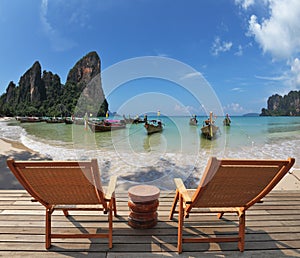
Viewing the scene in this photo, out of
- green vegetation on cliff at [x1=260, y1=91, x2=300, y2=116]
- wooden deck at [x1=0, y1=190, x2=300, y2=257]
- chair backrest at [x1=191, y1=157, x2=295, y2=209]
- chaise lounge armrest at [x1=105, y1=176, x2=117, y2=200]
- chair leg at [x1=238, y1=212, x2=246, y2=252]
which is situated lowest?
wooden deck at [x1=0, y1=190, x2=300, y2=257]

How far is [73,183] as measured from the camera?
63.5 inches

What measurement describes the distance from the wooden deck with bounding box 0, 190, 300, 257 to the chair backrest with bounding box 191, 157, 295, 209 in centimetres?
42

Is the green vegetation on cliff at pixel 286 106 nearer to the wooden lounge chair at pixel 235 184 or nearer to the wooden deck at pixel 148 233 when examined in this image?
the wooden deck at pixel 148 233

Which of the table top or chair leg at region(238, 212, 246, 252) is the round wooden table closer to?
the table top

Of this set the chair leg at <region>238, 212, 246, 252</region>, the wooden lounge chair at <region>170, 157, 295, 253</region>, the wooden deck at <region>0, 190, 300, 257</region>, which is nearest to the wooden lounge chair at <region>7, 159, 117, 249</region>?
the wooden deck at <region>0, 190, 300, 257</region>

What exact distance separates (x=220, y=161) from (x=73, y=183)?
1.09 meters

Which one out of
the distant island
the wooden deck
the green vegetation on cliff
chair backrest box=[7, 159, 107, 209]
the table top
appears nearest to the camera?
chair backrest box=[7, 159, 107, 209]

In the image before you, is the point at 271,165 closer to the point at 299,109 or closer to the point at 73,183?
the point at 73,183

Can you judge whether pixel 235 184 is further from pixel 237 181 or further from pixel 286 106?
pixel 286 106

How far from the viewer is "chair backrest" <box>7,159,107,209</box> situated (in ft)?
4.87

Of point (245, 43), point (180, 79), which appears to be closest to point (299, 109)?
point (245, 43)

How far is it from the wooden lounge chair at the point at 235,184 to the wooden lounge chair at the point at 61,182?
731 mm

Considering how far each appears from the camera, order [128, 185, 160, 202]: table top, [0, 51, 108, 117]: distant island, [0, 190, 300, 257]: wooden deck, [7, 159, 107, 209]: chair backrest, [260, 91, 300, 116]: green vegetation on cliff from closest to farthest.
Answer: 1. [7, 159, 107, 209]: chair backrest
2. [0, 190, 300, 257]: wooden deck
3. [128, 185, 160, 202]: table top
4. [0, 51, 108, 117]: distant island
5. [260, 91, 300, 116]: green vegetation on cliff

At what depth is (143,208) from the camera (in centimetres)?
207
